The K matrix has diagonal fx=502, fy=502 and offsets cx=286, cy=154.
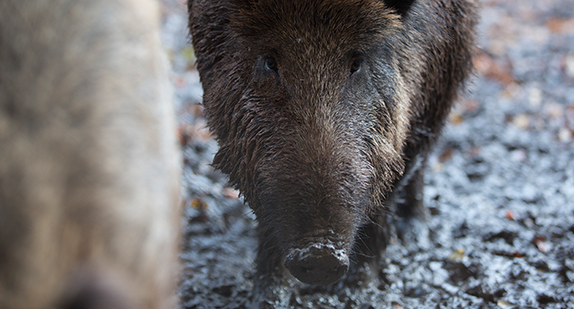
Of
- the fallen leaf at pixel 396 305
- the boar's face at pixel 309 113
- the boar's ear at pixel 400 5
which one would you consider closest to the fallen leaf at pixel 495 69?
the boar's ear at pixel 400 5

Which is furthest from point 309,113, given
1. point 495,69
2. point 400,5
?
point 495,69

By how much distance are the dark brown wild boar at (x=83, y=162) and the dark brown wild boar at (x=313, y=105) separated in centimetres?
101

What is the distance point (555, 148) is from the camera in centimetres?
498

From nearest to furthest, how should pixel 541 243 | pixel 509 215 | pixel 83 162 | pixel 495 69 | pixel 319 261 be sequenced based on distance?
pixel 83 162 → pixel 319 261 → pixel 541 243 → pixel 509 215 → pixel 495 69

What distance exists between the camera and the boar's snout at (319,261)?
2242 millimetres

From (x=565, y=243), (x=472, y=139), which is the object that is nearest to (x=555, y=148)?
(x=472, y=139)

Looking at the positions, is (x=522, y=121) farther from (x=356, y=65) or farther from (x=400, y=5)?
(x=356, y=65)

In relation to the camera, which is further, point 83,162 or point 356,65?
point 356,65

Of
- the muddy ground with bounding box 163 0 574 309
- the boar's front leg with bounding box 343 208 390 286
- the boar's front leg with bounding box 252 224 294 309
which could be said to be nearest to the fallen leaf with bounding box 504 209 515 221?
the muddy ground with bounding box 163 0 574 309

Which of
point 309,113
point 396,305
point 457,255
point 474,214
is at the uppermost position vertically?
point 309,113

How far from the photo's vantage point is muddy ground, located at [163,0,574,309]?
3.27 m

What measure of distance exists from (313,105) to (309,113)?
0.05 metres

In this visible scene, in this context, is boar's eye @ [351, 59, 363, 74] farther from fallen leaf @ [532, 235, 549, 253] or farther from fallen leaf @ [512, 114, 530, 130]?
fallen leaf @ [512, 114, 530, 130]

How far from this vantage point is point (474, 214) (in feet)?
13.7
